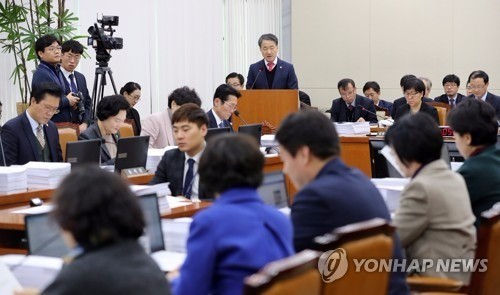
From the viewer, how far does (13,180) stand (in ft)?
14.3

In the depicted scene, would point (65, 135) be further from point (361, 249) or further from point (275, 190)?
point (361, 249)

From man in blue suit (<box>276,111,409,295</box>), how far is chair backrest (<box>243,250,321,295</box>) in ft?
1.87

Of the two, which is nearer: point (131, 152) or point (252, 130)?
point (131, 152)

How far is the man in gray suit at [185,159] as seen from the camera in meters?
4.66

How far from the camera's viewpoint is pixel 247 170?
2.36 meters

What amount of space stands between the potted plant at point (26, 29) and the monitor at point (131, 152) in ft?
11.0

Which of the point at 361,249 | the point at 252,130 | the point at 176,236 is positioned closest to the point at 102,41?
the point at 252,130

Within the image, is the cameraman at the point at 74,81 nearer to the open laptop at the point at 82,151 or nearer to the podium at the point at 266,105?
the podium at the point at 266,105

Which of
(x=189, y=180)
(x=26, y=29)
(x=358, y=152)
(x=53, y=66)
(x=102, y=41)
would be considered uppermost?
(x=26, y=29)

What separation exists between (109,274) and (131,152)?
3156 mm

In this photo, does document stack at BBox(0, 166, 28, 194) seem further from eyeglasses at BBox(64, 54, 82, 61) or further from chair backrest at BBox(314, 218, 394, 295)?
eyeglasses at BBox(64, 54, 82, 61)

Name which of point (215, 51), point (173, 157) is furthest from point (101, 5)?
point (173, 157)

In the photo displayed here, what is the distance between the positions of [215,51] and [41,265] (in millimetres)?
8979

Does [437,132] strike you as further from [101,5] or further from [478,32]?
[478,32]
